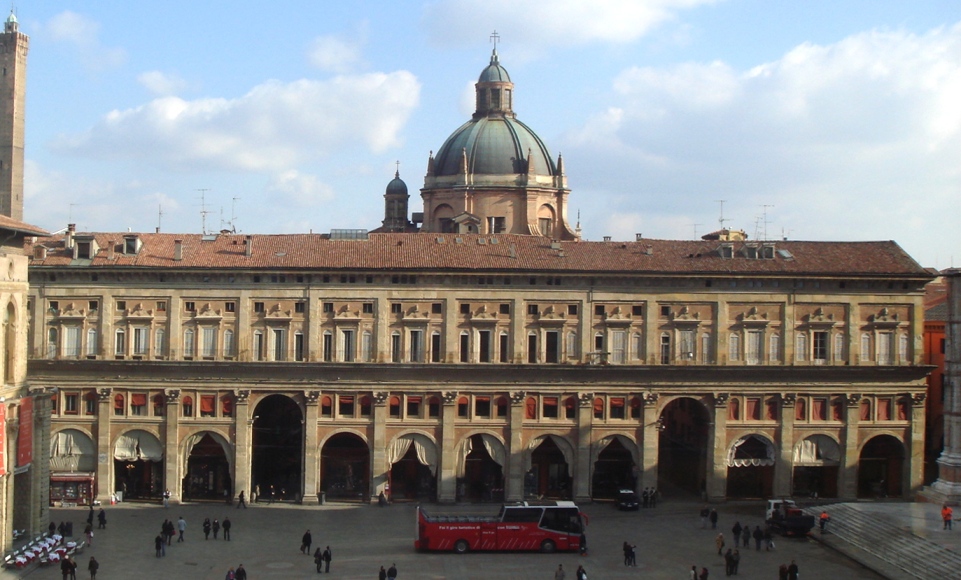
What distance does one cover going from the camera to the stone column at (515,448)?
242ft

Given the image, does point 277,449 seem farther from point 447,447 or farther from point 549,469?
point 549,469

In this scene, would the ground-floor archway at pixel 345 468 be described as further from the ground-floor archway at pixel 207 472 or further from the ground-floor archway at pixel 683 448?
the ground-floor archway at pixel 683 448

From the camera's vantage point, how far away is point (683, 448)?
267 ft

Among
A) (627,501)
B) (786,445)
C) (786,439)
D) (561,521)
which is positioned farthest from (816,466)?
(561,521)

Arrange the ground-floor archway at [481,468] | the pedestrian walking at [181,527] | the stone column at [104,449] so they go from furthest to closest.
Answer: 1. the ground-floor archway at [481,468]
2. the stone column at [104,449]
3. the pedestrian walking at [181,527]

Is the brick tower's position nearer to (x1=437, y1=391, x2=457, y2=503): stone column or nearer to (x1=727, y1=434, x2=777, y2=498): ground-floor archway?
(x1=437, y1=391, x2=457, y2=503): stone column

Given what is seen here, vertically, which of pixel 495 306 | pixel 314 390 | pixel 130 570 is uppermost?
pixel 495 306

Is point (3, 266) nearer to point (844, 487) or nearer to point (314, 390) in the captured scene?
point (314, 390)

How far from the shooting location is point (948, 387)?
70.3 meters

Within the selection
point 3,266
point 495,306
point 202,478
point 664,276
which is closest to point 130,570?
point 3,266

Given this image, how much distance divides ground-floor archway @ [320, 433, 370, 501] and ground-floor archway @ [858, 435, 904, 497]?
1134 inches

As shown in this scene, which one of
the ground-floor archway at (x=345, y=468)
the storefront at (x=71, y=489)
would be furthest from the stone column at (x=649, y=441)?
the storefront at (x=71, y=489)

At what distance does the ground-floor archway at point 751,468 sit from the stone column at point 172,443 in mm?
31203

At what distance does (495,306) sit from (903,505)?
80.2ft
